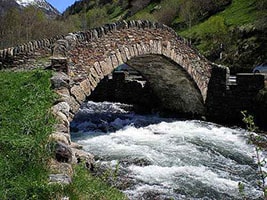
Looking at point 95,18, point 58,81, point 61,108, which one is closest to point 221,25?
point 58,81

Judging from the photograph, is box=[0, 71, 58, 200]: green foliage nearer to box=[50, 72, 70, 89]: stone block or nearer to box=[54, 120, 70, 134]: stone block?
box=[54, 120, 70, 134]: stone block

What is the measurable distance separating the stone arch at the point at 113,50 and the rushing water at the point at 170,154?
2202mm

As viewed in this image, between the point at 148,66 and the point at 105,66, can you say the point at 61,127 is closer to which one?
the point at 105,66

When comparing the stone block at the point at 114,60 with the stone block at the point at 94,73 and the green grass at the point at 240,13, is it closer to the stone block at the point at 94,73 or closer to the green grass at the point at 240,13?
the stone block at the point at 94,73

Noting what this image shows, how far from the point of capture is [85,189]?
4.98m

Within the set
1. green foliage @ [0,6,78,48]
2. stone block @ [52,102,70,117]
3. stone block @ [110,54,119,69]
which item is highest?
green foliage @ [0,6,78,48]

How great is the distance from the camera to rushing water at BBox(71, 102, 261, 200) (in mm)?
9492

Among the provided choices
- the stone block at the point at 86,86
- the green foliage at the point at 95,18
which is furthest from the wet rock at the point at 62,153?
the green foliage at the point at 95,18

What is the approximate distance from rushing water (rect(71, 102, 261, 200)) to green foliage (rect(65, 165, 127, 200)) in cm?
79

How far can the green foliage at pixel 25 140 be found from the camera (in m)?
4.36

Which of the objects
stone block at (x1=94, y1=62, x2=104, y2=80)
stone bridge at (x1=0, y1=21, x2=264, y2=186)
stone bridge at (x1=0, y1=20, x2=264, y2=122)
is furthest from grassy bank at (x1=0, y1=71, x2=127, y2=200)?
stone block at (x1=94, y1=62, x2=104, y2=80)

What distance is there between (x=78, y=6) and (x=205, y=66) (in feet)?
390

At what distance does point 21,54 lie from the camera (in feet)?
45.8

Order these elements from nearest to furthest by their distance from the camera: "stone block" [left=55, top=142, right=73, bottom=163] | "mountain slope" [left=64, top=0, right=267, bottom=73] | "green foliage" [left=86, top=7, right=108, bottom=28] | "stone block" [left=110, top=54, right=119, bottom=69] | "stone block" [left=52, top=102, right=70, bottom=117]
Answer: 1. "stone block" [left=55, top=142, right=73, bottom=163]
2. "stone block" [left=52, top=102, right=70, bottom=117]
3. "stone block" [left=110, top=54, right=119, bottom=69]
4. "mountain slope" [left=64, top=0, right=267, bottom=73]
5. "green foliage" [left=86, top=7, right=108, bottom=28]
